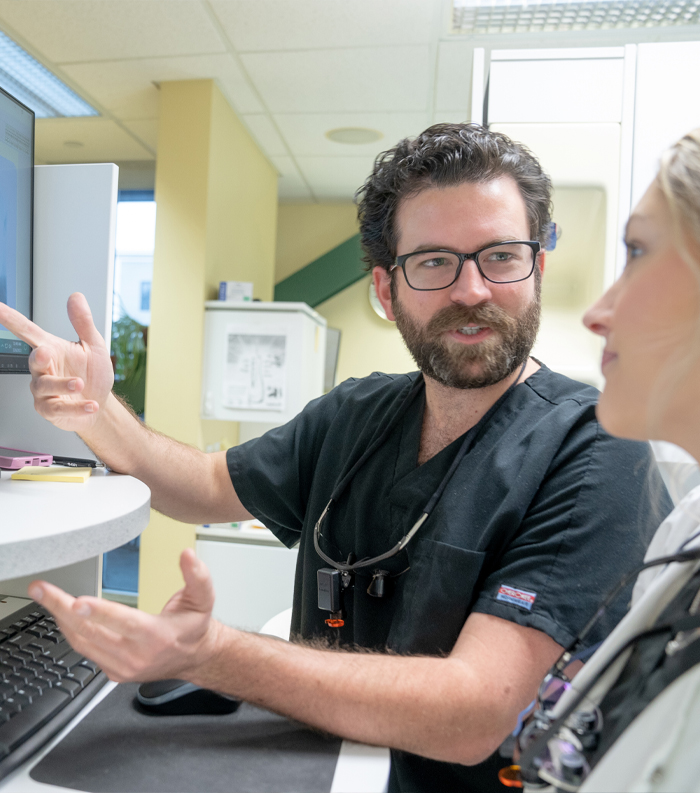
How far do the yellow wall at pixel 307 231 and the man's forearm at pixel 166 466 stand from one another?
333 cm

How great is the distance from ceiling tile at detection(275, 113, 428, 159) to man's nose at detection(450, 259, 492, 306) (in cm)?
230

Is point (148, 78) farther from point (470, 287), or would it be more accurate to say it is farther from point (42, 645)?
point (42, 645)

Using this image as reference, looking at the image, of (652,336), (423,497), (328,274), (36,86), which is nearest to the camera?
(652,336)

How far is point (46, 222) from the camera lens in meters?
0.88

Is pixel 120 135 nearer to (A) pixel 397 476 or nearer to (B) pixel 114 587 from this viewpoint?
(B) pixel 114 587

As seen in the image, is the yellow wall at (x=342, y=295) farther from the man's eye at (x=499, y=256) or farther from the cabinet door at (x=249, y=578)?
the man's eye at (x=499, y=256)

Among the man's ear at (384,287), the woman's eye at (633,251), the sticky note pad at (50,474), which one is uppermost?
the man's ear at (384,287)

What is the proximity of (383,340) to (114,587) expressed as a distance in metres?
2.29

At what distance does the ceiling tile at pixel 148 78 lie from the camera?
266 cm

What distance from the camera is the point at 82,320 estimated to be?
0.81 m

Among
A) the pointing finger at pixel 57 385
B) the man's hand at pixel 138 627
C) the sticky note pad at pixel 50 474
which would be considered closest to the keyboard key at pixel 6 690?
the man's hand at pixel 138 627

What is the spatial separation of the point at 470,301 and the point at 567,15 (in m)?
1.81

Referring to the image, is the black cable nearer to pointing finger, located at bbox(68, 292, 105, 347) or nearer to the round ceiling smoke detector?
pointing finger, located at bbox(68, 292, 105, 347)

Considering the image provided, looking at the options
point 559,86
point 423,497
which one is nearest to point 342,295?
point 559,86
